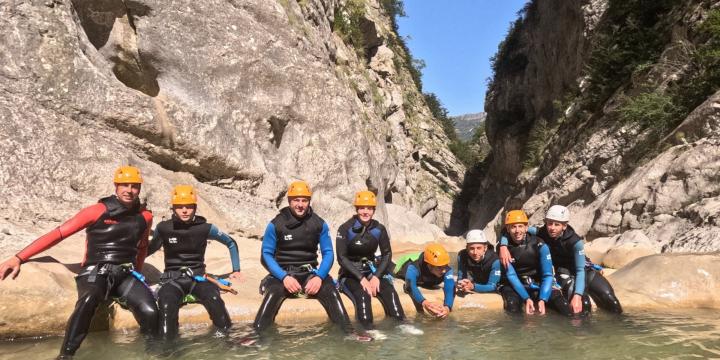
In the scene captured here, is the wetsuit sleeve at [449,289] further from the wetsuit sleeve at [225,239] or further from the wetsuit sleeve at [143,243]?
the wetsuit sleeve at [143,243]

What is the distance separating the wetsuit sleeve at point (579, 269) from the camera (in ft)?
20.9

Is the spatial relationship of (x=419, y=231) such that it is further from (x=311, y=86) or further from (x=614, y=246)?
(x=614, y=246)

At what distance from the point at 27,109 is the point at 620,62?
1981 centimetres

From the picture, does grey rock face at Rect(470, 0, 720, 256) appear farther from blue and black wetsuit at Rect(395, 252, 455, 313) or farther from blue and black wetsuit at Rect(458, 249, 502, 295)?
blue and black wetsuit at Rect(395, 252, 455, 313)

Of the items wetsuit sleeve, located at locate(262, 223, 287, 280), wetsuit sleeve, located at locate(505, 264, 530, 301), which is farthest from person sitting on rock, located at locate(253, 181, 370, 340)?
wetsuit sleeve, located at locate(505, 264, 530, 301)

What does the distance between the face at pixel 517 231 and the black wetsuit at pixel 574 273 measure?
22.3 inches

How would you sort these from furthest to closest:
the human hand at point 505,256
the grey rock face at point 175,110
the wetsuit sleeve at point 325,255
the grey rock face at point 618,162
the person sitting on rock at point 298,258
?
the grey rock face at point 618,162
the grey rock face at point 175,110
the human hand at point 505,256
the wetsuit sleeve at point 325,255
the person sitting on rock at point 298,258

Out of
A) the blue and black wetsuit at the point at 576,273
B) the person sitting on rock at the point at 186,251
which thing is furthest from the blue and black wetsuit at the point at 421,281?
the person sitting on rock at the point at 186,251

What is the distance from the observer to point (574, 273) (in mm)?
6859

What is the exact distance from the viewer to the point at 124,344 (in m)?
4.82

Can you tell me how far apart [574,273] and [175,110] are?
1009cm

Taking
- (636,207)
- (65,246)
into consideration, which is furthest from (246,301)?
(636,207)

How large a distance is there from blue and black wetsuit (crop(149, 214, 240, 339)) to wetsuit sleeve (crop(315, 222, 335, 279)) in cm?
126

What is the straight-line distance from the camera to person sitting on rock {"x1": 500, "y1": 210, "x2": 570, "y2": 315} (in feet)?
21.3
